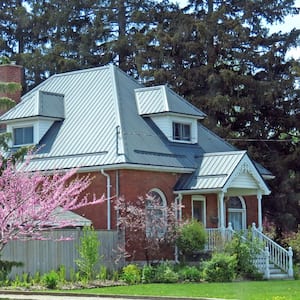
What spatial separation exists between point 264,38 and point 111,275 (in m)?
25.4

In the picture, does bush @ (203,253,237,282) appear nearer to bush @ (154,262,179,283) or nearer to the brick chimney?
bush @ (154,262,179,283)

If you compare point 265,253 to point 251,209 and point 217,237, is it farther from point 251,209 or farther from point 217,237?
point 251,209

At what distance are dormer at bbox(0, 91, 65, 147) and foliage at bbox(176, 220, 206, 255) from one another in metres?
8.82

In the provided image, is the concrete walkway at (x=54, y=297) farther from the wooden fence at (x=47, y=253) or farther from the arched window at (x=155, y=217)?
the arched window at (x=155, y=217)

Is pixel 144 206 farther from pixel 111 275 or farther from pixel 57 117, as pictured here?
pixel 57 117

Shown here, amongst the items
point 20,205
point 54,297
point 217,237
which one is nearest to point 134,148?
point 217,237

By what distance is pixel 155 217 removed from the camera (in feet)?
108

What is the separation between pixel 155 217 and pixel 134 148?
11.4 ft

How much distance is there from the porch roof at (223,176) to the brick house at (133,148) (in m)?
0.04

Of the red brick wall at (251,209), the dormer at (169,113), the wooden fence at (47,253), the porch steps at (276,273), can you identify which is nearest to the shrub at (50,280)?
the wooden fence at (47,253)

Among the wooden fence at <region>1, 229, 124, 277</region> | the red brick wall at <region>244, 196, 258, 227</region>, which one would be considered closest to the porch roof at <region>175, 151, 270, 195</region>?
the red brick wall at <region>244, 196, 258, 227</region>

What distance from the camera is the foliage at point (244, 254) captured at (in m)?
32.4

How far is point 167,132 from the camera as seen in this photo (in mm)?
38188

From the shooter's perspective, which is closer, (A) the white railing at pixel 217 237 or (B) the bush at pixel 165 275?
(B) the bush at pixel 165 275
